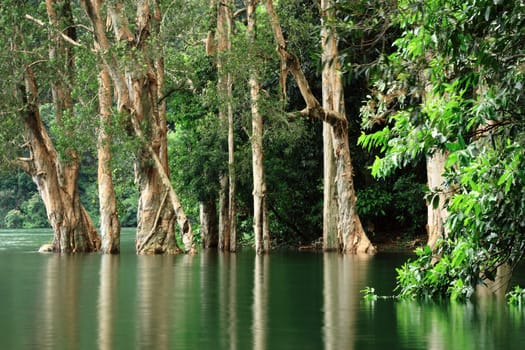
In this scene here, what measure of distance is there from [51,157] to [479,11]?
29.4 metres

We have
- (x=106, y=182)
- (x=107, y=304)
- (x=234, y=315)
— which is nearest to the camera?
(x=234, y=315)

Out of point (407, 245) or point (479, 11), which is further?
point (407, 245)

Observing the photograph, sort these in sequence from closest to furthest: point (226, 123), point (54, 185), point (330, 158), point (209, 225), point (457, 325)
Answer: point (457, 325) → point (330, 158) → point (226, 123) → point (54, 185) → point (209, 225)

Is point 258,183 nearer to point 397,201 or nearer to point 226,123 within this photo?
point 226,123

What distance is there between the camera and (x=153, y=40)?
110 feet

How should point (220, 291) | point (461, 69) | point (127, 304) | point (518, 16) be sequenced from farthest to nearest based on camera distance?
point (220, 291) < point (127, 304) < point (461, 69) < point (518, 16)

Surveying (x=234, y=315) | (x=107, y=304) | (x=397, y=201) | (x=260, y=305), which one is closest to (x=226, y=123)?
(x=397, y=201)

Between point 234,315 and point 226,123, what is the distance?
2454cm

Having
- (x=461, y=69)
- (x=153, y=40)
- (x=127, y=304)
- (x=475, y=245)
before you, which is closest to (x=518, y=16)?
(x=461, y=69)

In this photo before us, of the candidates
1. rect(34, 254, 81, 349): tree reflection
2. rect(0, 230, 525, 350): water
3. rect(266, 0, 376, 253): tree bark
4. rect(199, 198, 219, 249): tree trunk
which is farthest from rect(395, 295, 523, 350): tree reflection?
rect(199, 198, 219, 249): tree trunk

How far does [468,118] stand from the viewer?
39.8ft

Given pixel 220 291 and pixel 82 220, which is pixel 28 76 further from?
pixel 220 291

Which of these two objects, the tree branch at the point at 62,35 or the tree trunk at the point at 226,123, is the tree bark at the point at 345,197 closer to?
the tree trunk at the point at 226,123

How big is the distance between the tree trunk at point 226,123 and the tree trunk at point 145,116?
2206 mm
